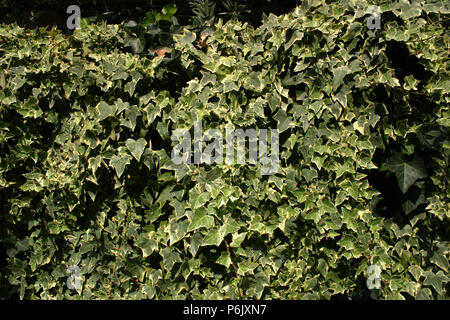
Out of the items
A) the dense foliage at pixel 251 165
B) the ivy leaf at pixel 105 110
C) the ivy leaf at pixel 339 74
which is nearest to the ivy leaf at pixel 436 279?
the dense foliage at pixel 251 165

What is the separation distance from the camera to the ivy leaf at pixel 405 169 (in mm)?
1866

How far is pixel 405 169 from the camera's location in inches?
74.4

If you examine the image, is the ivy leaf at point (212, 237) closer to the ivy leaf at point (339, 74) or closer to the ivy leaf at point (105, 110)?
the ivy leaf at point (105, 110)

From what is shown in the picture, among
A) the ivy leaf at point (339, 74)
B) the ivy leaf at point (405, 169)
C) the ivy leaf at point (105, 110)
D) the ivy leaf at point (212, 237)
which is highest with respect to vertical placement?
the ivy leaf at point (339, 74)

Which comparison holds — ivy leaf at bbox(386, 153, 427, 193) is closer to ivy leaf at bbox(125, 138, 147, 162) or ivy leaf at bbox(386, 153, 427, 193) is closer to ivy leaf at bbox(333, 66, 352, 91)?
ivy leaf at bbox(333, 66, 352, 91)

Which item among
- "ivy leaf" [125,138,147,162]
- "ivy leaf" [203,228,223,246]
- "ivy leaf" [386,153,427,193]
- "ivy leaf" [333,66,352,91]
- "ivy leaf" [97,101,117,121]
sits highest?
"ivy leaf" [333,66,352,91]

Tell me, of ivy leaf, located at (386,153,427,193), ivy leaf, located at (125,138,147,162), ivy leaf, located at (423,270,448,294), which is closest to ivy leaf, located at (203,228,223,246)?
ivy leaf, located at (125,138,147,162)

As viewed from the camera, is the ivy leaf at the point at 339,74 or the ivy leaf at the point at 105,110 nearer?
the ivy leaf at the point at 339,74

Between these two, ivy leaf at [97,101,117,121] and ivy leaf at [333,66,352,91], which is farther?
ivy leaf at [97,101,117,121]

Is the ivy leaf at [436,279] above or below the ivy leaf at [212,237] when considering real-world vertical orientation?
below

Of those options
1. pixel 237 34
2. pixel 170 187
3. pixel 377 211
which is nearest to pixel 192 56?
pixel 237 34

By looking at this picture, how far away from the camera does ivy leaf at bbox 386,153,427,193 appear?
1.87m

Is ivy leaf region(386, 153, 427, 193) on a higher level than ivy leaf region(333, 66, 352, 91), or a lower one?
lower
